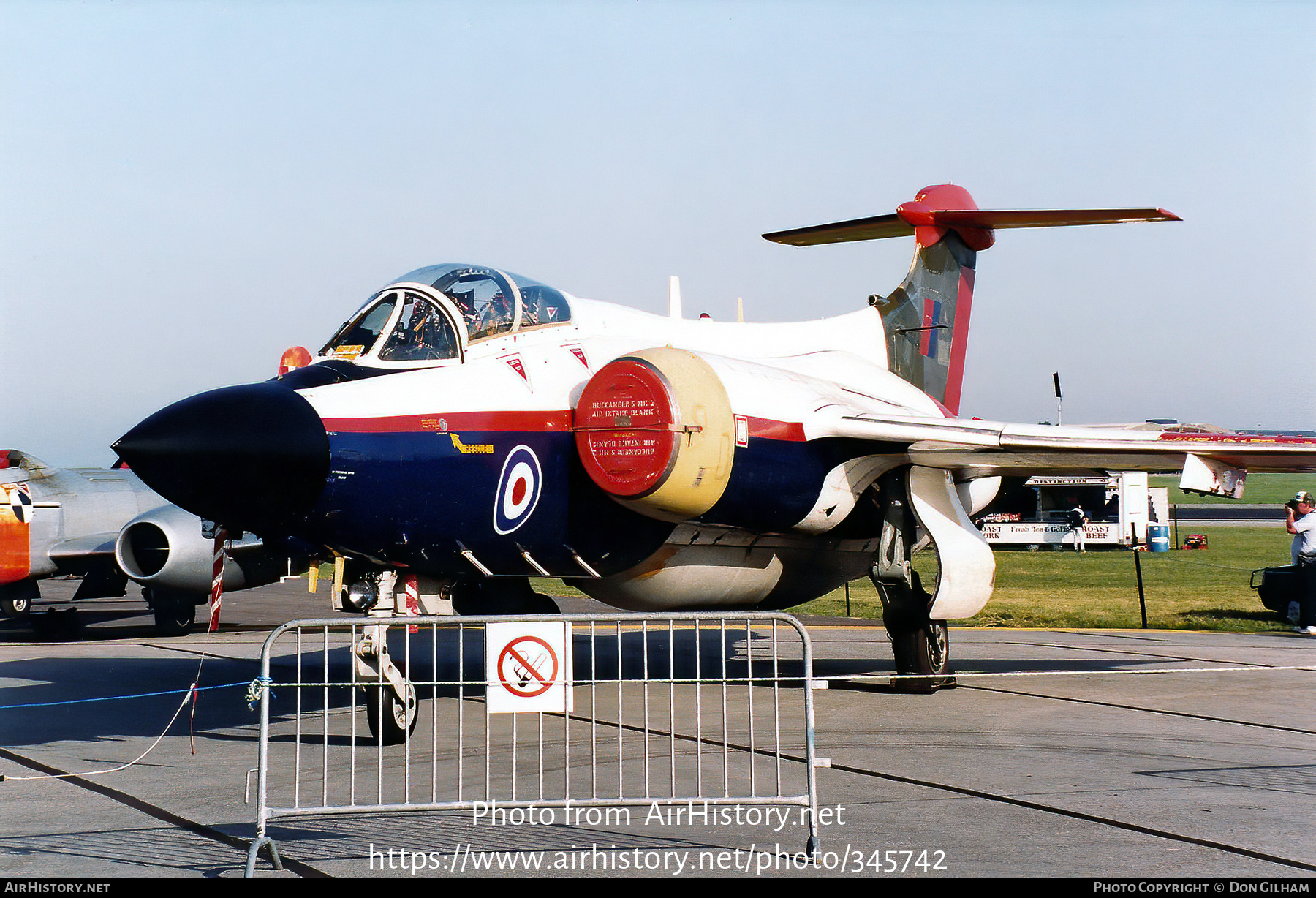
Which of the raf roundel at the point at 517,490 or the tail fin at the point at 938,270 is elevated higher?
the tail fin at the point at 938,270

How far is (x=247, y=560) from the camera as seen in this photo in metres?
14.1

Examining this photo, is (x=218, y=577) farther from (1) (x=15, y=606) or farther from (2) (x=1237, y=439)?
(1) (x=15, y=606)

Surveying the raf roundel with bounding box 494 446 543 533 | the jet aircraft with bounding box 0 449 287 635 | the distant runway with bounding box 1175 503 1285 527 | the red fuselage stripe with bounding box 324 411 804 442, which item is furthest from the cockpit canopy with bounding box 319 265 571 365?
the distant runway with bounding box 1175 503 1285 527

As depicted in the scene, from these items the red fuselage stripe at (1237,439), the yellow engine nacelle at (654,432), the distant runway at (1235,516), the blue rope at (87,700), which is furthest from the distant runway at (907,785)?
the distant runway at (1235,516)

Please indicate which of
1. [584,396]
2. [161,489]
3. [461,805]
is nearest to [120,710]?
[161,489]

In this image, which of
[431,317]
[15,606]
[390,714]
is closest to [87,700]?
[390,714]

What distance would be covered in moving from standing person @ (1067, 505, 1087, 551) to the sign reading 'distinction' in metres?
32.6

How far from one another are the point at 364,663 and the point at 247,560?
7.10 m

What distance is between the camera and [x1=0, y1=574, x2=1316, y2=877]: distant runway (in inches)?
199

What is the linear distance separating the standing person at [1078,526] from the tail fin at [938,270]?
22.5 meters

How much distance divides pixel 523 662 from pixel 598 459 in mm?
2498

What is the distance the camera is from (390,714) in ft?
25.2

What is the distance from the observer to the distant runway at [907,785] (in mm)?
5043

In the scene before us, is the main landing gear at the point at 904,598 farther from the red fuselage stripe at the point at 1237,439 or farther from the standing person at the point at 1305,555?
the standing person at the point at 1305,555
